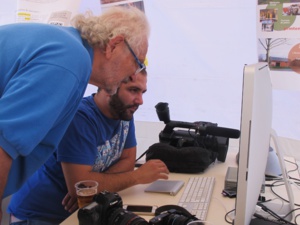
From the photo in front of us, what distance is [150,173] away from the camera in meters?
1.36

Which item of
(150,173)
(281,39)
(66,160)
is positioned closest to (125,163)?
(150,173)

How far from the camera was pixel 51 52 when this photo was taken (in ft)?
2.69

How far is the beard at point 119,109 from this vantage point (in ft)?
4.72

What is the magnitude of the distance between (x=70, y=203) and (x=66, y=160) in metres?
0.16

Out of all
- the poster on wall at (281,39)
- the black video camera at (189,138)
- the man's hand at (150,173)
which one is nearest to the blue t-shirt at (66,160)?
the man's hand at (150,173)

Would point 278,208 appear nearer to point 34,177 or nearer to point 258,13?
point 34,177

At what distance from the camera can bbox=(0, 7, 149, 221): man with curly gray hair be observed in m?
0.76

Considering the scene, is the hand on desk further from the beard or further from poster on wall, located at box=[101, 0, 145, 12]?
poster on wall, located at box=[101, 0, 145, 12]

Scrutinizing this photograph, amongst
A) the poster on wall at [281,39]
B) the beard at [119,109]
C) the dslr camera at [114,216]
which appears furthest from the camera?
the poster on wall at [281,39]

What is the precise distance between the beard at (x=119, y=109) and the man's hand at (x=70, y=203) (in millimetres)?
377

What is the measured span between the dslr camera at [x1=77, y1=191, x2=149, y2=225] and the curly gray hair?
0.49 m

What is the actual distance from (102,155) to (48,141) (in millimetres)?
519

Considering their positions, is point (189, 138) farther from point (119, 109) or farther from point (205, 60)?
point (205, 60)

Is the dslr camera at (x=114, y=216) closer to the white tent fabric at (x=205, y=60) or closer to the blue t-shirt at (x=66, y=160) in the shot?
the blue t-shirt at (x=66, y=160)
